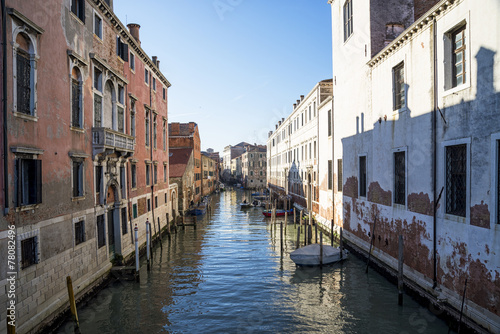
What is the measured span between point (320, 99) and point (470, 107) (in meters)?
17.6

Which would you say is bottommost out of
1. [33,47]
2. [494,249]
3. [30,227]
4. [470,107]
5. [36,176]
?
[494,249]

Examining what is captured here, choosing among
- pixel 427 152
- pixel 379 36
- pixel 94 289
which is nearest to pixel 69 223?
pixel 94 289

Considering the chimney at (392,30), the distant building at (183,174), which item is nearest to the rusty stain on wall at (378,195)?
the chimney at (392,30)

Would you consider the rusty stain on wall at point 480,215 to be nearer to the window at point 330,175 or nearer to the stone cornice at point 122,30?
the stone cornice at point 122,30

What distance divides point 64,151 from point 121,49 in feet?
24.5

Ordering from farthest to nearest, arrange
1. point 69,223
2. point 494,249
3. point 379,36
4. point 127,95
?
point 127,95, point 379,36, point 69,223, point 494,249

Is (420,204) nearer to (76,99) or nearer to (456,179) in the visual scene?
(456,179)

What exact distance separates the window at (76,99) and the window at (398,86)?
35.9 ft

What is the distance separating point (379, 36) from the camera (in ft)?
49.4

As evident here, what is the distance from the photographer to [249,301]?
11.6 metres

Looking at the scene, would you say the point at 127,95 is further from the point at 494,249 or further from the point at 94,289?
the point at 494,249

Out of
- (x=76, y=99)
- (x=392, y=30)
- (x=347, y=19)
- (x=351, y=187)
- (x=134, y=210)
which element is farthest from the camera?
(x=347, y=19)

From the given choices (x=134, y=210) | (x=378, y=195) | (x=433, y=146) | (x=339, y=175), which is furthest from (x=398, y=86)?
(x=134, y=210)

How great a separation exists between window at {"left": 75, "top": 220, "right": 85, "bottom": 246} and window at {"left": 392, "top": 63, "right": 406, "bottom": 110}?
1156 centimetres
